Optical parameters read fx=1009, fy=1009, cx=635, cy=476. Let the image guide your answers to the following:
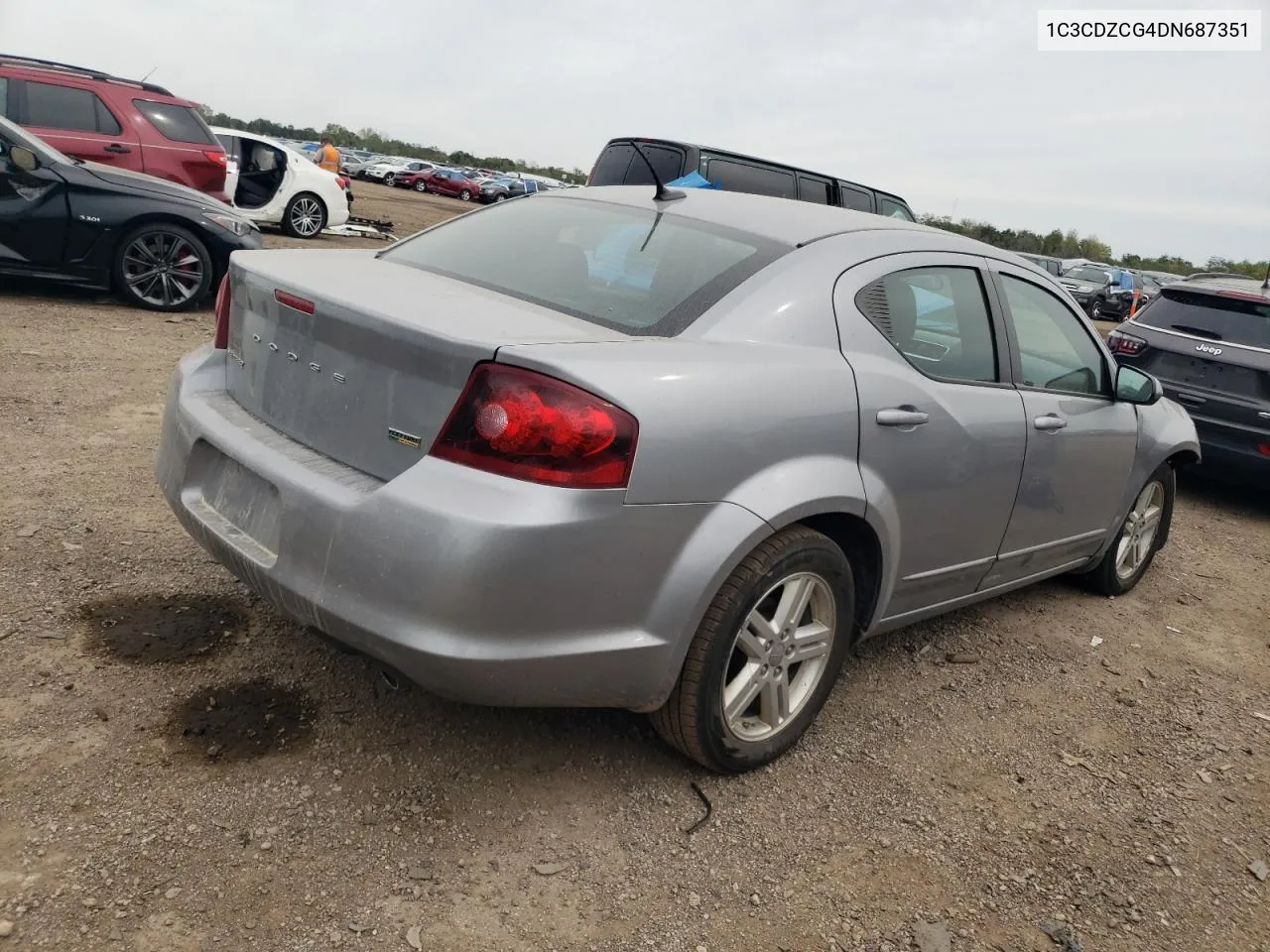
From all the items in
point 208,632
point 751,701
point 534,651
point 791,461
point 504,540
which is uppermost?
point 791,461

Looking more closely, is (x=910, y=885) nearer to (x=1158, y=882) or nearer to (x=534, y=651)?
(x=1158, y=882)

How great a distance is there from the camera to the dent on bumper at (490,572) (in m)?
2.13

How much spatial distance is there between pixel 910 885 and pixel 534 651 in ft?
3.65

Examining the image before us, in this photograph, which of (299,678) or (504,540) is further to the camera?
(299,678)

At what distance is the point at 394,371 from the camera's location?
7.72ft

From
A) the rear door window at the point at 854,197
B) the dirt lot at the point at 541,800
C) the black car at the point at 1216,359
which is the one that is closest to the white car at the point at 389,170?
the rear door window at the point at 854,197

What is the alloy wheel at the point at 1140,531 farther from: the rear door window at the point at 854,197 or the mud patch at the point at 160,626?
the rear door window at the point at 854,197

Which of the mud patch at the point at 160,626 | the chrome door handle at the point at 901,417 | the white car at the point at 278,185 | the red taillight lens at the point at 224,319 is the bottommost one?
the mud patch at the point at 160,626

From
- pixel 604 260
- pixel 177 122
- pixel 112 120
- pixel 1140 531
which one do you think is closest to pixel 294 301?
pixel 604 260

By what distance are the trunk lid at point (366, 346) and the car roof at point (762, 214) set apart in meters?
0.74

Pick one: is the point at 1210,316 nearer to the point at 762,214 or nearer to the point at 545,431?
the point at 762,214

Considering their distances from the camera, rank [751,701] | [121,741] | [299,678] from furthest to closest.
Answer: [299,678] < [751,701] < [121,741]

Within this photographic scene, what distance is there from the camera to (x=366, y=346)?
241 cm

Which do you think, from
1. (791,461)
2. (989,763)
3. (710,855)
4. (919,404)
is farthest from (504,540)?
(989,763)
